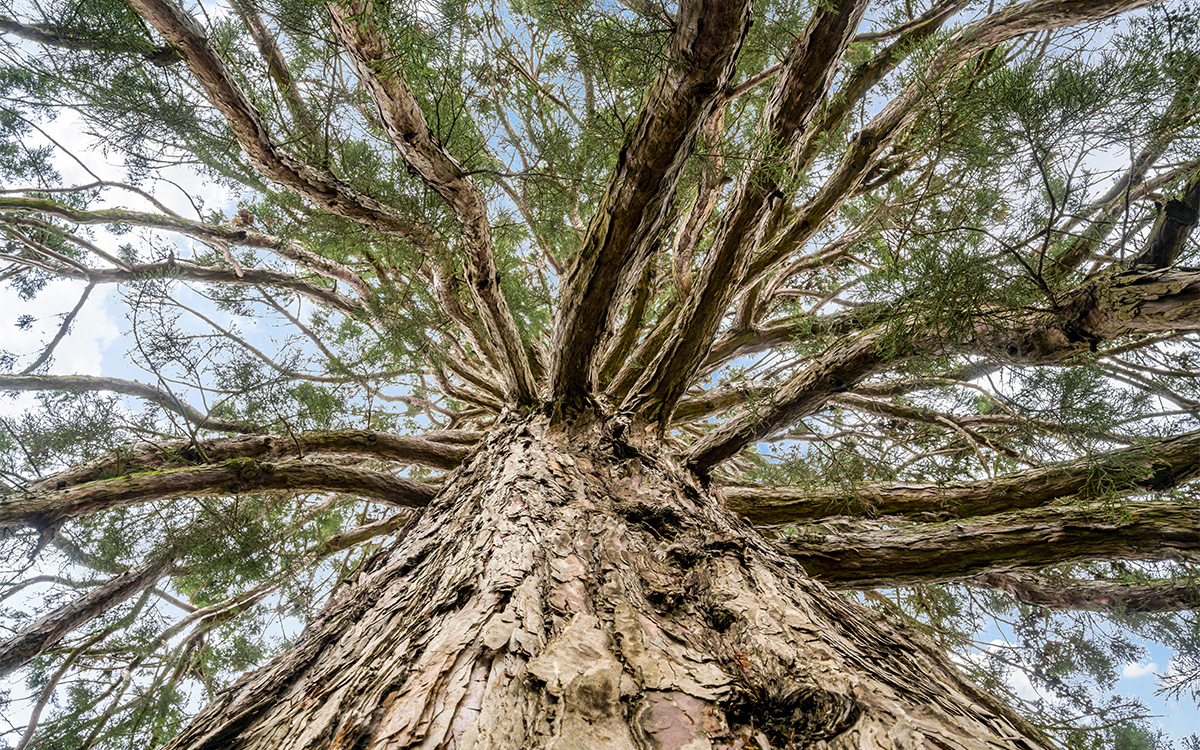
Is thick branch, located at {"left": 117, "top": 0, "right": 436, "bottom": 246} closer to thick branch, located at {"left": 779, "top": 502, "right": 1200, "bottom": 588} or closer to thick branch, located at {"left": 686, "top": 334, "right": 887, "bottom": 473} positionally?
thick branch, located at {"left": 686, "top": 334, "right": 887, "bottom": 473}

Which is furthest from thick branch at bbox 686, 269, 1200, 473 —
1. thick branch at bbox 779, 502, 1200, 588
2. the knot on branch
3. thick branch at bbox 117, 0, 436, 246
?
thick branch at bbox 117, 0, 436, 246

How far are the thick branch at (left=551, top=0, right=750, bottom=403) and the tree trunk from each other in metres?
0.86

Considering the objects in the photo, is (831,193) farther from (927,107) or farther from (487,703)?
(487,703)

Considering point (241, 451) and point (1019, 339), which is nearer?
point (1019, 339)

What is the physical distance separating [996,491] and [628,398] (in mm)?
1698

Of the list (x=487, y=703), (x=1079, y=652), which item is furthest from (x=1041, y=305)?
(x=1079, y=652)

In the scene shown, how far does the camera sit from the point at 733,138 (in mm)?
3348

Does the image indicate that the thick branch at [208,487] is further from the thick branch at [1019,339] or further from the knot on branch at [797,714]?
the knot on branch at [797,714]

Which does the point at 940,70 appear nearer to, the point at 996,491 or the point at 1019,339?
the point at 1019,339

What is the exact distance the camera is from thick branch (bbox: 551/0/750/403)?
128cm

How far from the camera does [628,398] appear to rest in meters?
2.51

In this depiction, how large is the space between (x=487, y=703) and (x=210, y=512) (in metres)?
2.35

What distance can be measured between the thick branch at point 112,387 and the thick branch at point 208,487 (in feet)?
2.74

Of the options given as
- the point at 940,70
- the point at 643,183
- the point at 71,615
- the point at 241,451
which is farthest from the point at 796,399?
the point at 71,615
